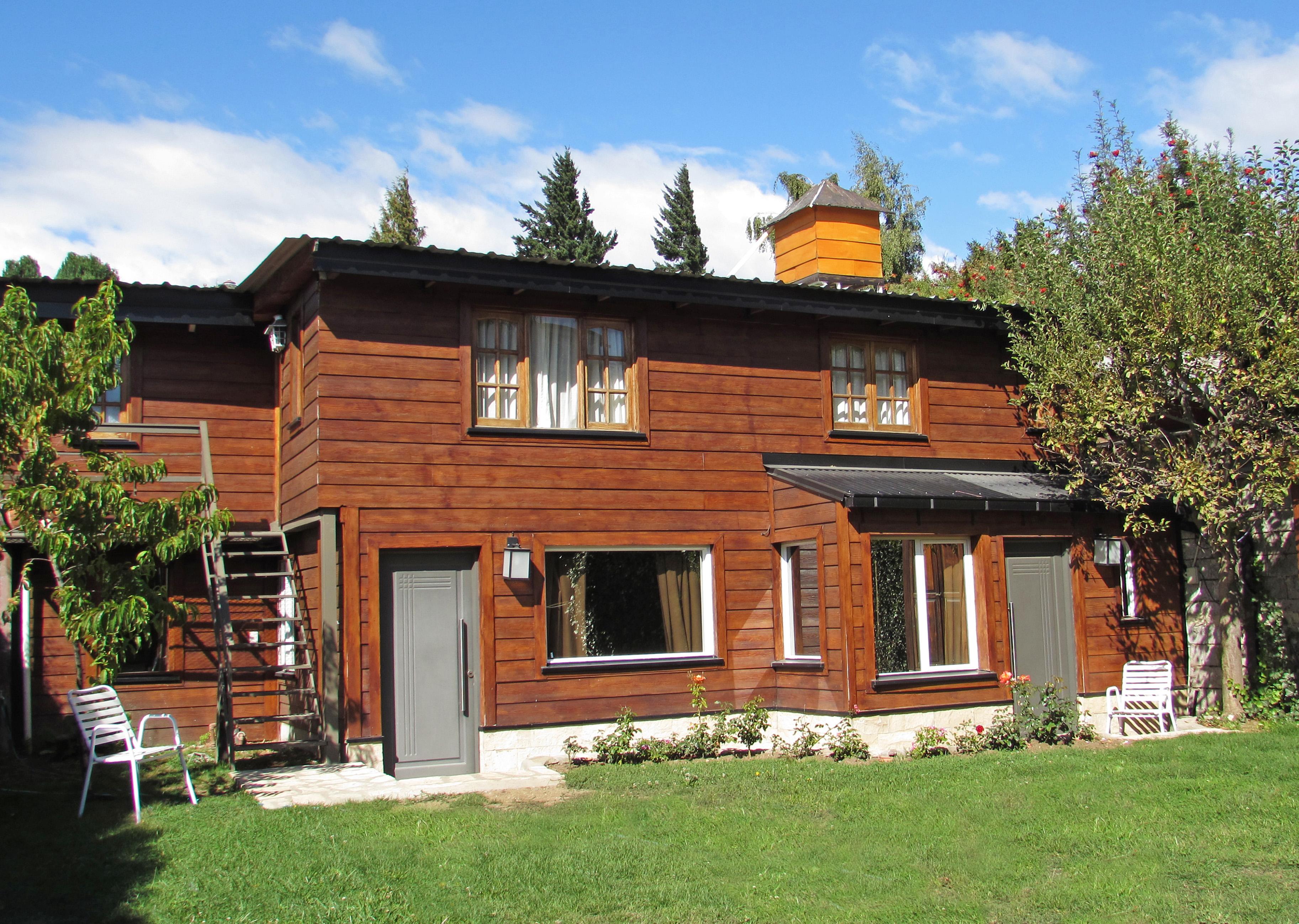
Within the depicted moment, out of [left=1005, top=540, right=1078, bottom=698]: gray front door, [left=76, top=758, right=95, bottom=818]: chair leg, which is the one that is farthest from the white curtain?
[left=76, top=758, right=95, bottom=818]: chair leg

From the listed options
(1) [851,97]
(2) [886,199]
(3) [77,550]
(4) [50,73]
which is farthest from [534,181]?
(3) [77,550]

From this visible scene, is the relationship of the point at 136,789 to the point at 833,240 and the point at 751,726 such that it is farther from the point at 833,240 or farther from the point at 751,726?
the point at 833,240

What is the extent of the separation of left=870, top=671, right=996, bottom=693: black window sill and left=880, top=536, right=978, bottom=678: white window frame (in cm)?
5

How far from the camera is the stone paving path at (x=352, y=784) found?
29.3 feet

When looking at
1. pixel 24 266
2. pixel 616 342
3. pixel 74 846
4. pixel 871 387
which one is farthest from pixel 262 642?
pixel 24 266

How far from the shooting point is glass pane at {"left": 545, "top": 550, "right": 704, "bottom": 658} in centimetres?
1158

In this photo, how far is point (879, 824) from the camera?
8062 mm

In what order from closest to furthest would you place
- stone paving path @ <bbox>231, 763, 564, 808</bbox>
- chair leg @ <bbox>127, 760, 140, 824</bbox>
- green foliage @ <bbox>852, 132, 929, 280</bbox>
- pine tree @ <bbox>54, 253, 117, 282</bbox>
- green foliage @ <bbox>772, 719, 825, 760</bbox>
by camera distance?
chair leg @ <bbox>127, 760, 140, 824</bbox>
stone paving path @ <bbox>231, 763, 564, 808</bbox>
green foliage @ <bbox>772, 719, 825, 760</bbox>
pine tree @ <bbox>54, 253, 117, 282</bbox>
green foliage @ <bbox>852, 132, 929, 280</bbox>

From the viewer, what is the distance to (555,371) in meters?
12.0

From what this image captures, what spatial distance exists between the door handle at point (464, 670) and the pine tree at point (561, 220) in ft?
76.4

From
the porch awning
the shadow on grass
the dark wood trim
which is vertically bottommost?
the shadow on grass

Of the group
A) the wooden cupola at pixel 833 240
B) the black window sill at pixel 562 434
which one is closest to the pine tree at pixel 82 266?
the wooden cupola at pixel 833 240

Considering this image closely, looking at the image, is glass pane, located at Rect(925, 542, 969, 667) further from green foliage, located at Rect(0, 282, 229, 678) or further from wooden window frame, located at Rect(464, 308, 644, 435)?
green foliage, located at Rect(0, 282, 229, 678)

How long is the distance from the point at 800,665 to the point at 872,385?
367cm
